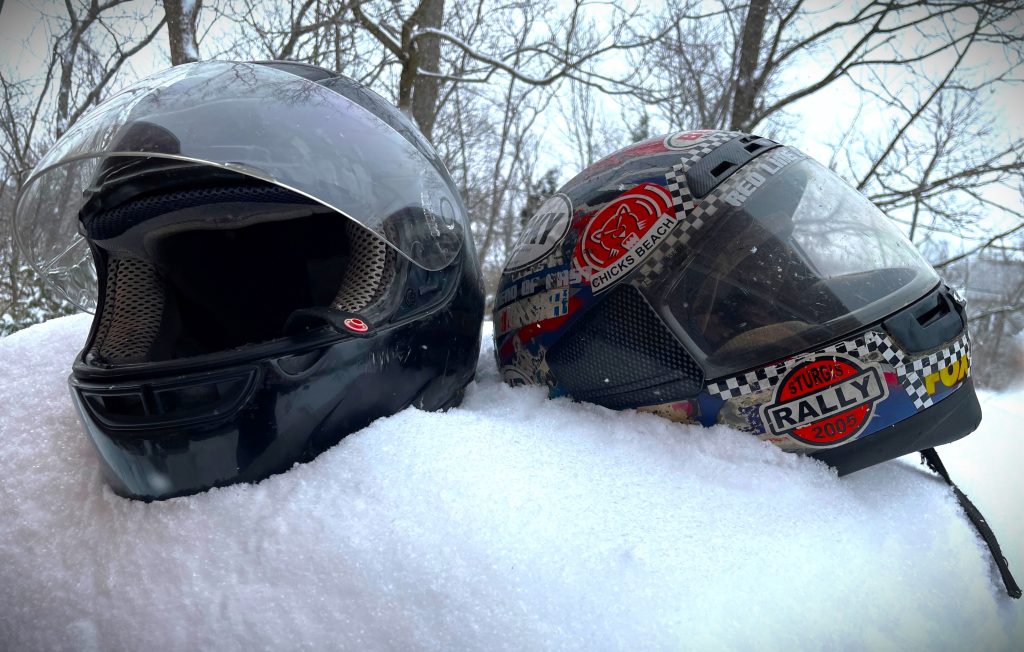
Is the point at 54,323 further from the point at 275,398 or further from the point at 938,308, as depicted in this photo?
the point at 938,308

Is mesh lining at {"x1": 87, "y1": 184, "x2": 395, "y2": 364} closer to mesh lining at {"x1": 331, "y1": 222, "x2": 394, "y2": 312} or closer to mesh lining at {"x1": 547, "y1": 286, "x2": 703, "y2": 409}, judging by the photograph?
mesh lining at {"x1": 331, "y1": 222, "x2": 394, "y2": 312}

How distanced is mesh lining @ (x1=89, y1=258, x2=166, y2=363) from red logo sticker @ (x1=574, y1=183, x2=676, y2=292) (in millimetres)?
935

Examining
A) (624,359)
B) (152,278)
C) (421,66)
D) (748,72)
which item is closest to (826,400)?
(624,359)

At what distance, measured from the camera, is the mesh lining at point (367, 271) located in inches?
49.6

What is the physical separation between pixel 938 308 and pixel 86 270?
2.05m

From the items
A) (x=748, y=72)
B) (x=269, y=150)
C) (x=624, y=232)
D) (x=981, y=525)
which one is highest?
(x=748, y=72)

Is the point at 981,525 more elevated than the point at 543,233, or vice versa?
the point at 543,233

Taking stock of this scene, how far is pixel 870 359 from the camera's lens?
3.95 feet

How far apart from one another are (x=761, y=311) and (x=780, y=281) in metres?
0.07

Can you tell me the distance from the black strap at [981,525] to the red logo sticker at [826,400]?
Answer: 10.8 inches

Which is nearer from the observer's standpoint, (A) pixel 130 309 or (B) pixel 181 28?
(A) pixel 130 309

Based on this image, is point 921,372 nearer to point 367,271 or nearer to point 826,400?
point 826,400

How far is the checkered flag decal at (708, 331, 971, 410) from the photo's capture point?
1.20m

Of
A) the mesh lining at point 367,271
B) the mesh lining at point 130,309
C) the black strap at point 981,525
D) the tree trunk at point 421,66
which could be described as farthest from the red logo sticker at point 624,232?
the tree trunk at point 421,66
